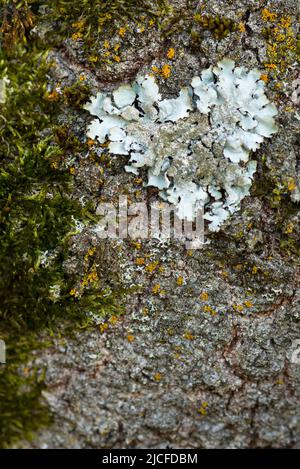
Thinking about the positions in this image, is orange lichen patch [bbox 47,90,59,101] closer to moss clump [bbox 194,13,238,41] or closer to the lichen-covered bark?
the lichen-covered bark

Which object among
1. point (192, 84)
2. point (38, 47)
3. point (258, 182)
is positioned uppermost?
point (38, 47)

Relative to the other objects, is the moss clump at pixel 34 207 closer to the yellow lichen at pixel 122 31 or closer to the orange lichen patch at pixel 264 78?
the yellow lichen at pixel 122 31

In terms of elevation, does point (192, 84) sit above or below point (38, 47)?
below

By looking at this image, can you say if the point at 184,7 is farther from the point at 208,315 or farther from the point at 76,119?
the point at 208,315

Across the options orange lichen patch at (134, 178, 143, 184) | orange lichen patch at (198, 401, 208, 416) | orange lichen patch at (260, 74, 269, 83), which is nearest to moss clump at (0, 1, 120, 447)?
orange lichen patch at (134, 178, 143, 184)

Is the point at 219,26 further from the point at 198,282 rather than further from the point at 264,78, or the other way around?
the point at 198,282
